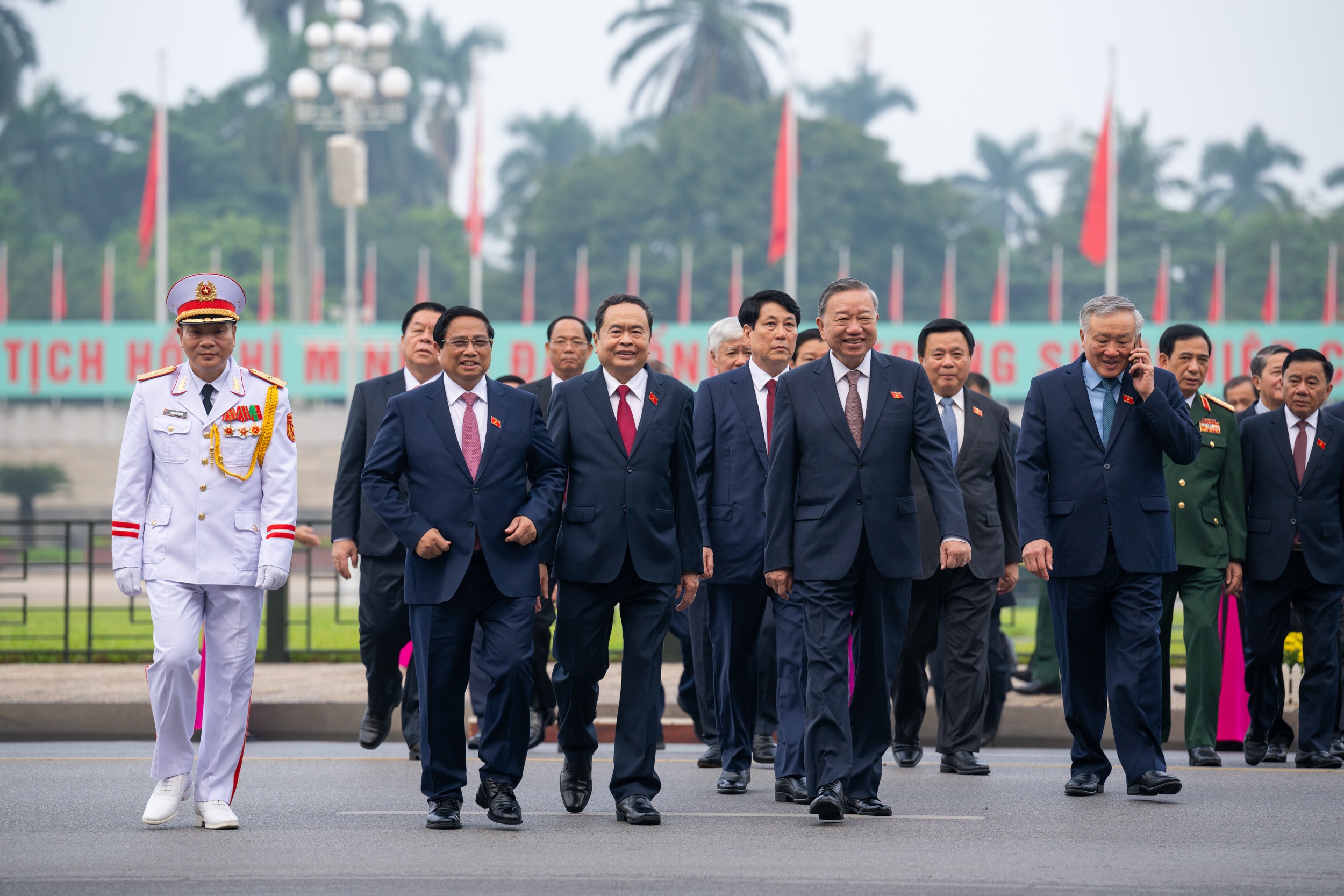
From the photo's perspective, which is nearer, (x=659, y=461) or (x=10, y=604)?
(x=659, y=461)

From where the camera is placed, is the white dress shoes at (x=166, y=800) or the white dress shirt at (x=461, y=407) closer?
the white dress shoes at (x=166, y=800)

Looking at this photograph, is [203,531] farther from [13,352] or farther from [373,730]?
[13,352]

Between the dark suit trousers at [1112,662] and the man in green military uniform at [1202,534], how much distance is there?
2.48 ft

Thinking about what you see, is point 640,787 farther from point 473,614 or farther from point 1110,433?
point 1110,433

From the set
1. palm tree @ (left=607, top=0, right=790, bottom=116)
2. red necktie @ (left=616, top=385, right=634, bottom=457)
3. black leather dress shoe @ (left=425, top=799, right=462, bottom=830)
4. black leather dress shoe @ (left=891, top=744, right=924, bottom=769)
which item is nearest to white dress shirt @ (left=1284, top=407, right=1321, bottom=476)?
black leather dress shoe @ (left=891, top=744, right=924, bottom=769)

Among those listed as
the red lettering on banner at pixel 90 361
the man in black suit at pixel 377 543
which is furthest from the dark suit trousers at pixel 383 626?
the red lettering on banner at pixel 90 361

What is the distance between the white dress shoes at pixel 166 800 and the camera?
696 cm

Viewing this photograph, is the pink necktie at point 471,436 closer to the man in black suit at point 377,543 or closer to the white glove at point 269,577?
the white glove at point 269,577

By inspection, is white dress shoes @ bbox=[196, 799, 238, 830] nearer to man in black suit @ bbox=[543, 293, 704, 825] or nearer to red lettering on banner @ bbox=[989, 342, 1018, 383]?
man in black suit @ bbox=[543, 293, 704, 825]

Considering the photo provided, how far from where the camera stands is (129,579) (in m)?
6.96

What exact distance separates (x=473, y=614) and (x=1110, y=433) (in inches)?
116

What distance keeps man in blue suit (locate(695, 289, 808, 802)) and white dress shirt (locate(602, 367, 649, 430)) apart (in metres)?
0.72

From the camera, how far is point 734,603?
8172 millimetres

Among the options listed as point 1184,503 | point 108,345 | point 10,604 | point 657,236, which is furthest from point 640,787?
point 657,236
